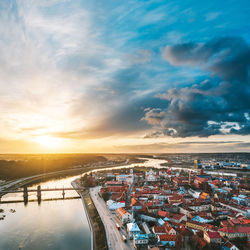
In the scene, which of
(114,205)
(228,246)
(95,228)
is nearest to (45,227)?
(95,228)

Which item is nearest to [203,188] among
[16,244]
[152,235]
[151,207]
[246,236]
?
[151,207]

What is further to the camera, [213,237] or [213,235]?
[213,235]

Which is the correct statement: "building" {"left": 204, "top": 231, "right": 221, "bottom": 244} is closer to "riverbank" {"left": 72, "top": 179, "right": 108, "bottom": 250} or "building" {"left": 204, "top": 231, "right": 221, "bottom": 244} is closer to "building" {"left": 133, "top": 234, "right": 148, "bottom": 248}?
"building" {"left": 133, "top": 234, "right": 148, "bottom": 248}

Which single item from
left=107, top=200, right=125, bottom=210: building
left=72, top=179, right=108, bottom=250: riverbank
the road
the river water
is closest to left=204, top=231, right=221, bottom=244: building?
the road

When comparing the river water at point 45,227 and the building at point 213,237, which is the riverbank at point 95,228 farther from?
the building at point 213,237

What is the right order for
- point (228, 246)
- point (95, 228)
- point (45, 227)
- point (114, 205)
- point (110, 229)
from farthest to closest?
point (114, 205)
point (45, 227)
point (95, 228)
point (110, 229)
point (228, 246)

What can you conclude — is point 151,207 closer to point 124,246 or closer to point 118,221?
point 118,221

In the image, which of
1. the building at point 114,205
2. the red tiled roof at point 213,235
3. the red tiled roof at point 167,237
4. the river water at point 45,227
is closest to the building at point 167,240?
the red tiled roof at point 167,237

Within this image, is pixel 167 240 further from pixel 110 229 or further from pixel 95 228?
Answer: pixel 95 228
